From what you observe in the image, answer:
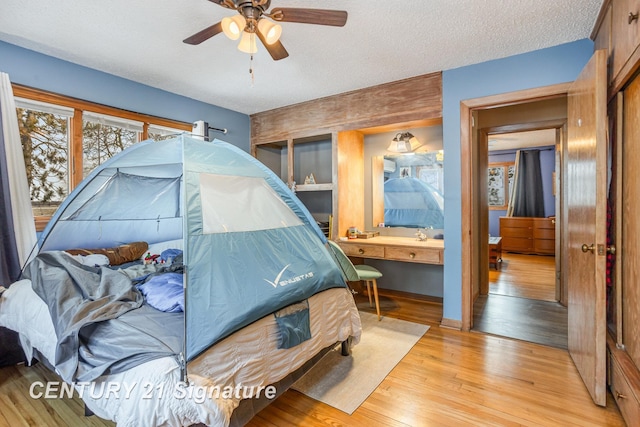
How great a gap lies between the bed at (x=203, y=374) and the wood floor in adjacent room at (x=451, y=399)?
0.75ft

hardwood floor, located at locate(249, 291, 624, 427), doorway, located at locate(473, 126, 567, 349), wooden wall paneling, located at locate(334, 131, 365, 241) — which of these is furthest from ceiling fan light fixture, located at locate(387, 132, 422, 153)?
hardwood floor, located at locate(249, 291, 624, 427)

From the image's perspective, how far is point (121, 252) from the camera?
9.00 ft

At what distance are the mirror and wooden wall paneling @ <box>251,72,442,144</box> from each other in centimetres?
67

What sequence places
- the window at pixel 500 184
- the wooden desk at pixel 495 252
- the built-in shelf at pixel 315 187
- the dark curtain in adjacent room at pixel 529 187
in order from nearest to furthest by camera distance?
the built-in shelf at pixel 315 187 < the wooden desk at pixel 495 252 < the dark curtain in adjacent room at pixel 529 187 < the window at pixel 500 184

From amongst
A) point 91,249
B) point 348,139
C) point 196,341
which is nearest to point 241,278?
point 196,341

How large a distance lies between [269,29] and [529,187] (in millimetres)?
6578

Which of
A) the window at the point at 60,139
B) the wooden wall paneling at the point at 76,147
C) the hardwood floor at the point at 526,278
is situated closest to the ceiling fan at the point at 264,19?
the window at the point at 60,139

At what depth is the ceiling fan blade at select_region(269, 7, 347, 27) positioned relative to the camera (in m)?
1.58

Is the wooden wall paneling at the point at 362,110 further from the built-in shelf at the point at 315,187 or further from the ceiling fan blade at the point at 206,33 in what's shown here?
the ceiling fan blade at the point at 206,33

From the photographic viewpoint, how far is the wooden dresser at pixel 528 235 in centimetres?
613

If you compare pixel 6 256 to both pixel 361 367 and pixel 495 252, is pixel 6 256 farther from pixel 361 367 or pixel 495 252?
pixel 495 252

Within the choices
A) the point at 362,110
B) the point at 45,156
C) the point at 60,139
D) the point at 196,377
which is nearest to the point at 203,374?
the point at 196,377

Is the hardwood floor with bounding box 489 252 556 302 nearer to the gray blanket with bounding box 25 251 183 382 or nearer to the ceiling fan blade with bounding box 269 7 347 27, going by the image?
the ceiling fan blade with bounding box 269 7 347 27

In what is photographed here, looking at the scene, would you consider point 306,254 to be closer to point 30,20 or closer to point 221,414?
point 221,414
